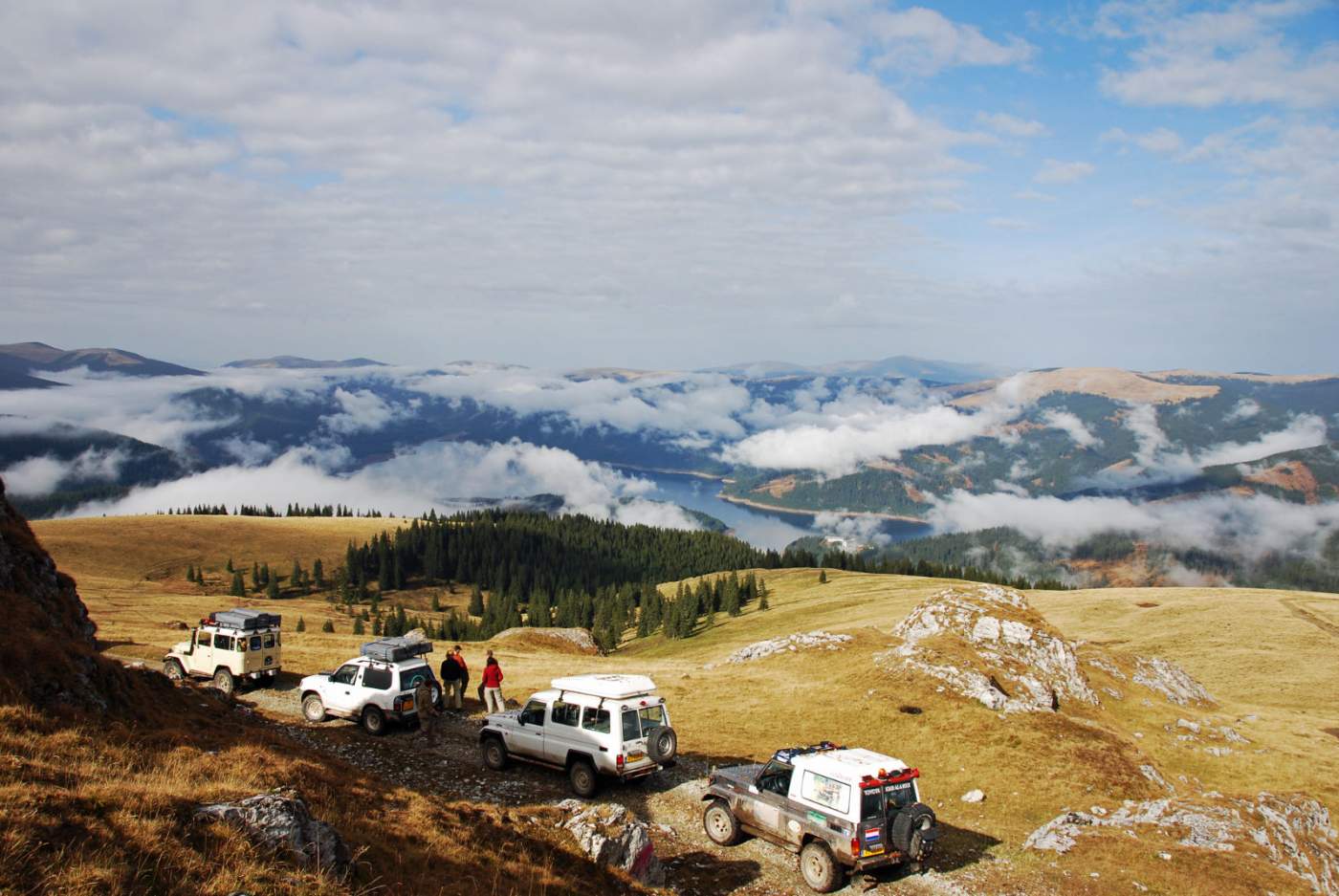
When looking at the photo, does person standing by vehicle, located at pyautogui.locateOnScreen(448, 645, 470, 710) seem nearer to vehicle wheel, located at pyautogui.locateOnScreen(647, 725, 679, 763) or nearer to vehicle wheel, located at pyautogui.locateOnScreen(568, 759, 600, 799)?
vehicle wheel, located at pyautogui.locateOnScreen(568, 759, 600, 799)

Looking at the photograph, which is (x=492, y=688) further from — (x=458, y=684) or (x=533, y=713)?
(x=533, y=713)

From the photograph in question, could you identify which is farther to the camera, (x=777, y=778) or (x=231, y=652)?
Answer: (x=231, y=652)

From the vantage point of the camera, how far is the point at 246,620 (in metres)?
32.4

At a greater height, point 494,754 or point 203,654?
point 203,654

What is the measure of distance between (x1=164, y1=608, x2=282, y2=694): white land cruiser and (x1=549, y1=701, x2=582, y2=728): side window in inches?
615

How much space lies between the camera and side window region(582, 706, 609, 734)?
21945mm

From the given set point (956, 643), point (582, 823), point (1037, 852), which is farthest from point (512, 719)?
point (956, 643)

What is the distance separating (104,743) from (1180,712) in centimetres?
4470

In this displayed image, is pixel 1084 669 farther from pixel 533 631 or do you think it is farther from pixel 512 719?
pixel 533 631

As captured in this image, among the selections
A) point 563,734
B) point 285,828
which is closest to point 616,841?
point 285,828

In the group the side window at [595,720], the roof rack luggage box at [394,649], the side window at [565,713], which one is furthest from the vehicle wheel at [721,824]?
the roof rack luggage box at [394,649]

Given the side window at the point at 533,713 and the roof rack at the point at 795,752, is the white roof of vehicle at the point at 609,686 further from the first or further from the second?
the roof rack at the point at 795,752

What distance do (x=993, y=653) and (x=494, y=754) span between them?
25.5 meters

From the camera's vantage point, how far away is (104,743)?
14.9 metres
